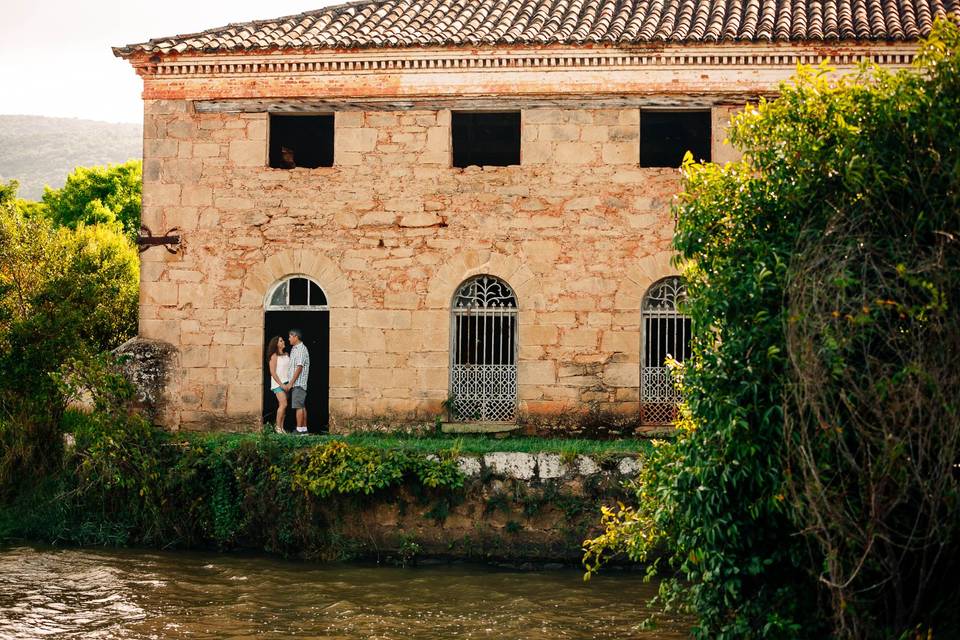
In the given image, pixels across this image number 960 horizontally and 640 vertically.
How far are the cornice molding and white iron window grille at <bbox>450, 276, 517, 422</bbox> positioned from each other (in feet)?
10.3

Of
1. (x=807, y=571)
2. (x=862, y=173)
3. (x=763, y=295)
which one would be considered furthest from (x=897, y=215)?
(x=807, y=571)

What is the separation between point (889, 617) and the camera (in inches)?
280

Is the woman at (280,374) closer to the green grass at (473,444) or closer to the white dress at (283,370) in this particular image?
the white dress at (283,370)

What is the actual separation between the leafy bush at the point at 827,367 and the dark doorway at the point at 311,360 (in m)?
8.97

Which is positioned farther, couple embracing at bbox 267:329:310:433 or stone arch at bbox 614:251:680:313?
couple embracing at bbox 267:329:310:433

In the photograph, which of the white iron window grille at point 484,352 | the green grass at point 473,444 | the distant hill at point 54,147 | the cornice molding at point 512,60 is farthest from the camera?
the distant hill at point 54,147

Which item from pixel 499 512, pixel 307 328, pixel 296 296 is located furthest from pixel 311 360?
pixel 499 512

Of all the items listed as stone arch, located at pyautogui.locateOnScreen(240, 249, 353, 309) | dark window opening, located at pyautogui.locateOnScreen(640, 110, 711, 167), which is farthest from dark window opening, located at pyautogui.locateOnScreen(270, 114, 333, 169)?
dark window opening, located at pyautogui.locateOnScreen(640, 110, 711, 167)

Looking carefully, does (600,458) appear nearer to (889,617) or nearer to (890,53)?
(889,617)

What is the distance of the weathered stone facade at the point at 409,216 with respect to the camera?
48.7 feet

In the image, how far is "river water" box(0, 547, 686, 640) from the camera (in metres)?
10.1

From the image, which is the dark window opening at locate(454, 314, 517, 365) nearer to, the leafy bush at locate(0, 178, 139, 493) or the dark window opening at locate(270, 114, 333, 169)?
the dark window opening at locate(270, 114, 333, 169)

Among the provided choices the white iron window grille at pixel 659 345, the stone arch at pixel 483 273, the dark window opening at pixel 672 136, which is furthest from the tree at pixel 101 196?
the white iron window grille at pixel 659 345

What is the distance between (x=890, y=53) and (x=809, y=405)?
30.9 feet
